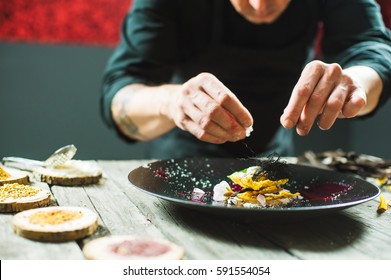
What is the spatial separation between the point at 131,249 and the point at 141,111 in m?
0.79

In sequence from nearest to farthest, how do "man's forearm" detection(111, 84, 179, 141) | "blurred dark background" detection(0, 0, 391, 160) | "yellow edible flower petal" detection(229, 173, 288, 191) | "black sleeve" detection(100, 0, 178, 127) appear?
"yellow edible flower petal" detection(229, 173, 288, 191) → "man's forearm" detection(111, 84, 179, 141) → "black sleeve" detection(100, 0, 178, 127) → "blurred dark background" detection(0, 0, 391, 160)

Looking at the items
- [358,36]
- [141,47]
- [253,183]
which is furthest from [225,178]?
[358,36]

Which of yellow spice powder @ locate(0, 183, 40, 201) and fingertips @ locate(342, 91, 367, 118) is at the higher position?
fingertips @ locate(342, 91, 367, 118)

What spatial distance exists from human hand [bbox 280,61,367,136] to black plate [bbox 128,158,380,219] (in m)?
0.12

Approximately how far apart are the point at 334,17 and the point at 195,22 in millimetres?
494

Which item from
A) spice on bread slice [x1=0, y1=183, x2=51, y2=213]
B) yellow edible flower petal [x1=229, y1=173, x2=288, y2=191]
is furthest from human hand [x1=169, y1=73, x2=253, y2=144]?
spice on bread slice [x1=0, y1=183, x2=51, y2=213]

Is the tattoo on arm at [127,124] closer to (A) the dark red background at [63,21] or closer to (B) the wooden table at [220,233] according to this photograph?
(B) the wooden table at [220,233]

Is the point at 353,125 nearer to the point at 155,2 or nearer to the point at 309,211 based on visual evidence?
the point at 155,2

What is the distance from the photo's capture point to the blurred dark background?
248cm

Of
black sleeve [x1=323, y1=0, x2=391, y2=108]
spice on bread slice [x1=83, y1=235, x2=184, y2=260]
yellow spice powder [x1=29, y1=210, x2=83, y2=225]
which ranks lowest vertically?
yellow spice powder [x1=29, y1=210, x2=83, y2=225]

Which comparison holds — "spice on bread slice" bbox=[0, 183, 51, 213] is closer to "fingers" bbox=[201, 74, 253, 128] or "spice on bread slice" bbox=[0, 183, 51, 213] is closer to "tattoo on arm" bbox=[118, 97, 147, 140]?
"fingers" bbox=[201, 74, 253, 128]

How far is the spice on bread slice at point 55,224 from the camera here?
0.68m

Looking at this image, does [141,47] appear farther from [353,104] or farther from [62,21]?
[62,21]

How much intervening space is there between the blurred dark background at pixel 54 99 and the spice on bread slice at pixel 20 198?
1.59m
